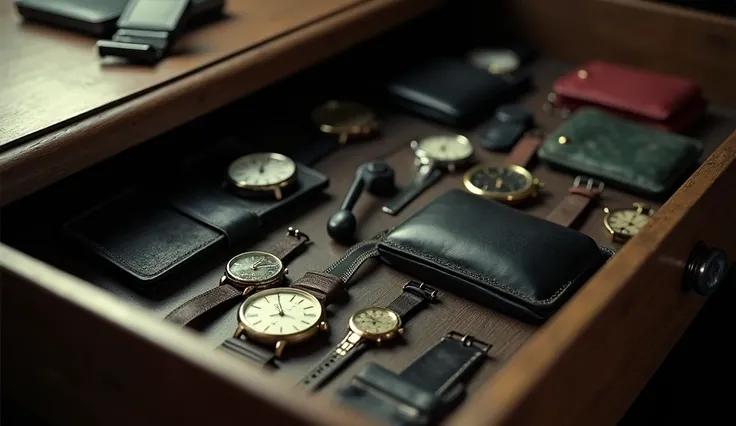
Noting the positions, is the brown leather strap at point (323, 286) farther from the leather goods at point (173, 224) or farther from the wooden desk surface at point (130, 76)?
the wooden desk surface at point (130, 76)

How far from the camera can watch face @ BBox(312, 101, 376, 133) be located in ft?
5.18

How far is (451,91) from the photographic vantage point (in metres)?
1.66

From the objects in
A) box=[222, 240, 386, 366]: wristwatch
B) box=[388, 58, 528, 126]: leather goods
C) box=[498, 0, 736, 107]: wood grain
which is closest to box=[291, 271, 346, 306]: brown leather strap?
box=[222, 240, 386, 366]: wristwatch

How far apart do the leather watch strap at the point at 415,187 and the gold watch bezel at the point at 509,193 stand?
0.17ft

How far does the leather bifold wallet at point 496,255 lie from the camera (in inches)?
44.0

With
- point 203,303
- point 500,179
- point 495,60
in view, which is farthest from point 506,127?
point 203,303

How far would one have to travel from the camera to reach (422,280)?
1195 millimetres

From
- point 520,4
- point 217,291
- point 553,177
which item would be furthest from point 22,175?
point 520,4

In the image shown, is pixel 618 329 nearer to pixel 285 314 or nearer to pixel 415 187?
pixel 285 314

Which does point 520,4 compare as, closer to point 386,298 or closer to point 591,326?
point 386,298

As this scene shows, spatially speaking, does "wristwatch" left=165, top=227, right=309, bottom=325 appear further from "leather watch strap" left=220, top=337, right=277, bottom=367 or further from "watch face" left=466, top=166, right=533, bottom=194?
"watch face" left=466, top=166, right=533, bottom=194

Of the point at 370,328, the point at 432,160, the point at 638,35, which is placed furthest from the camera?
the point at 638,35

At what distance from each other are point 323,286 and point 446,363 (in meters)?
0.19

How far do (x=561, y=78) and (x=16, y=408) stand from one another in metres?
1.15
